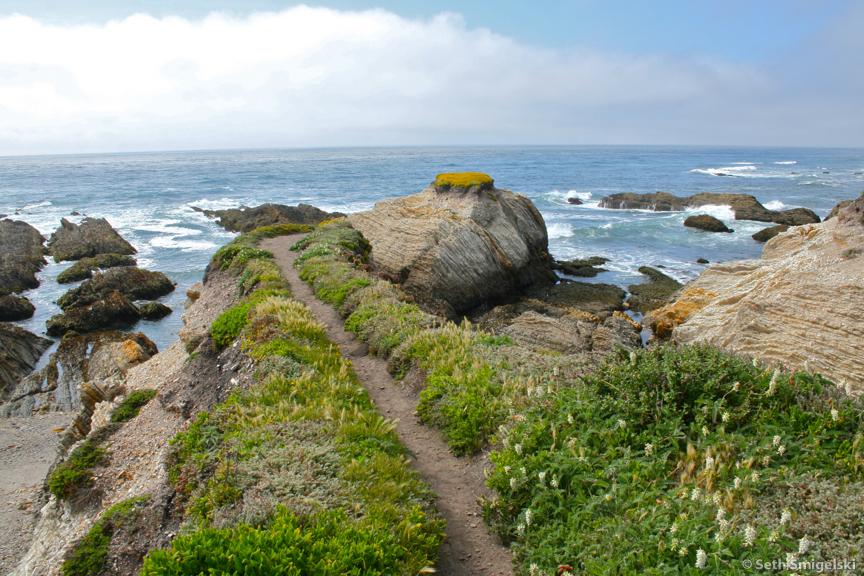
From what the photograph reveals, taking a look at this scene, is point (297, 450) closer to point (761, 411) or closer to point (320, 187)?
point (761, 411)

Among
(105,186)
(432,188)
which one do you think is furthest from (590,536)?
(105,186)

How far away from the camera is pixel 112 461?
11312mm

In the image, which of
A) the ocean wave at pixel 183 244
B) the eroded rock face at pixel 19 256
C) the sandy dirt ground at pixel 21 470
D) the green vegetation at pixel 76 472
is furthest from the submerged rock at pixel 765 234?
the eroded rock face at pixel 19 256

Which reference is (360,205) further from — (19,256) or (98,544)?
(98,544)

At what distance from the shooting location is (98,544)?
7777 mm

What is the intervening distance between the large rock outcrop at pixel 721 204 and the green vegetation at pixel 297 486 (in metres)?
52.5

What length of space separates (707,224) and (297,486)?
168 ft

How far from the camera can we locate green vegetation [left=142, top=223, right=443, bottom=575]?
5383mm

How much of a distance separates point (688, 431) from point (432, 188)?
26926 mm

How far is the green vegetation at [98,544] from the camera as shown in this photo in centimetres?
746

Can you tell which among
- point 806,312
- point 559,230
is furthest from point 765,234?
point 806,312

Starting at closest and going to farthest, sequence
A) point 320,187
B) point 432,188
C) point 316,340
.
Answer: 1. point 316,340
2. point 432,188
3. point 320,187

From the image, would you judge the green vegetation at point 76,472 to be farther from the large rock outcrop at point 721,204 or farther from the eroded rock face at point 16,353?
the large rock outcrop at point 721,204

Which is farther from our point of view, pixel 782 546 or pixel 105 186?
pixel 105 186
